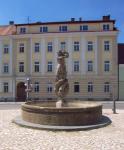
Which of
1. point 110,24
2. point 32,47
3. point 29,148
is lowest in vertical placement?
point 29,148

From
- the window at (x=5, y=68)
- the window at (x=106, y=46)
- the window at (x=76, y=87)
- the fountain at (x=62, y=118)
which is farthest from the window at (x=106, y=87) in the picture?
the fountain at (x=62, y=118)

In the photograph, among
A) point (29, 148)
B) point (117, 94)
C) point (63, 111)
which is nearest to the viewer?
point (29, 148)

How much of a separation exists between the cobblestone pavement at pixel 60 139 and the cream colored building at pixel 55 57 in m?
29.1

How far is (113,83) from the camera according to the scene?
44844 mm

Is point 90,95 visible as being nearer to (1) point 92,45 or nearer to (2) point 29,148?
(1) point 92,45

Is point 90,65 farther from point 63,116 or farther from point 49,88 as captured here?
point 63,116

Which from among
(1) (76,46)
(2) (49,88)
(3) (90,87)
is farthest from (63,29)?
(3) (90,87)

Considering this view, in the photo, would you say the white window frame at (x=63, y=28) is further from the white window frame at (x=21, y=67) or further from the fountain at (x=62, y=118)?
the fountain at (x=62, y=118)

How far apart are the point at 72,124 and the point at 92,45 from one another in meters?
30.3

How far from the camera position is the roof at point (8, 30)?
4878 cm

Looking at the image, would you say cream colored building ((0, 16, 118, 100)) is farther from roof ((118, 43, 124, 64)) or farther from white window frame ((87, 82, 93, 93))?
roof ((118, 43, 124, 64))

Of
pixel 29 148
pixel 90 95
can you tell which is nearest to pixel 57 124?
pixel 29 148

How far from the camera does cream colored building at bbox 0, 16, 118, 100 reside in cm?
4494

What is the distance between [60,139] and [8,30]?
38.8 meters
